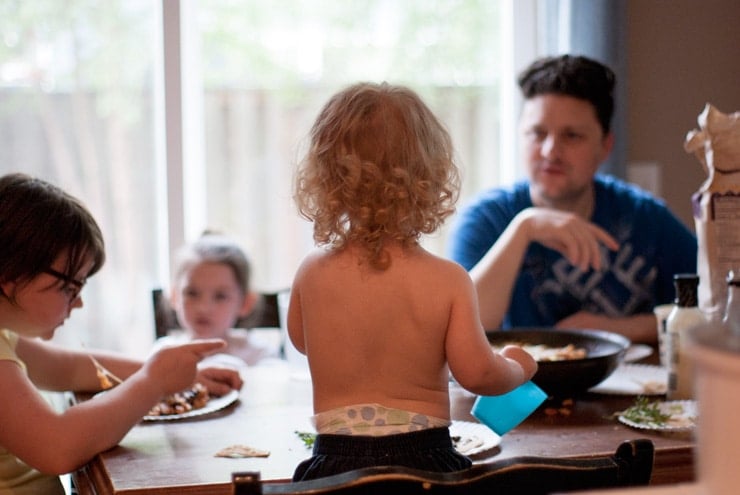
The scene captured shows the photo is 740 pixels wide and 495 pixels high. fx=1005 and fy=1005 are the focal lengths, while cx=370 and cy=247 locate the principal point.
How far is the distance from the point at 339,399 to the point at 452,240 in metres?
1.31

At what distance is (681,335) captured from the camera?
176 cm

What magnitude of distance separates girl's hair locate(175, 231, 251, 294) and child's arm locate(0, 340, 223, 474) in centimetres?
128

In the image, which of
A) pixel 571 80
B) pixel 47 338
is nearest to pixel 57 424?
pixel 47 338

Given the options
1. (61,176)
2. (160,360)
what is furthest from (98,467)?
(61,176)

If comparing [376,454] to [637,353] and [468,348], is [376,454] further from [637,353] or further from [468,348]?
[637,353]

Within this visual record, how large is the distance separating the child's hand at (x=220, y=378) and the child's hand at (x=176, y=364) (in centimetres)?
20

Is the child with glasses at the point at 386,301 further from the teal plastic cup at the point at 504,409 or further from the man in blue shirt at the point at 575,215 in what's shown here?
the man in blue shirt at the point at 575,215

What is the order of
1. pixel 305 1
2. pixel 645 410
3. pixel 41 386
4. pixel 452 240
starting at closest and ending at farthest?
1. pixel 645 410
2. pixel 41 386
3. pixel 452 240
4. pixel 305 1

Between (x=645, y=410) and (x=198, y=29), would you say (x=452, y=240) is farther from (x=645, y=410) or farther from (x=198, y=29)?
(x=198, y=29)

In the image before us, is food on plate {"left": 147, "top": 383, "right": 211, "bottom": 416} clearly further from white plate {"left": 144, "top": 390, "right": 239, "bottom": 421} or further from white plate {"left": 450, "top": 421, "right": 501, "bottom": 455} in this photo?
white plate {"left": 450, "top": 421, "right": 501, "bottom": 455}

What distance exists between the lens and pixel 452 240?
103 inches

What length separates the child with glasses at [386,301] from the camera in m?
1.32

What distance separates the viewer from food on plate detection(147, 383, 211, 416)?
177cm

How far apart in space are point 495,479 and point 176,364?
0.79 metres
